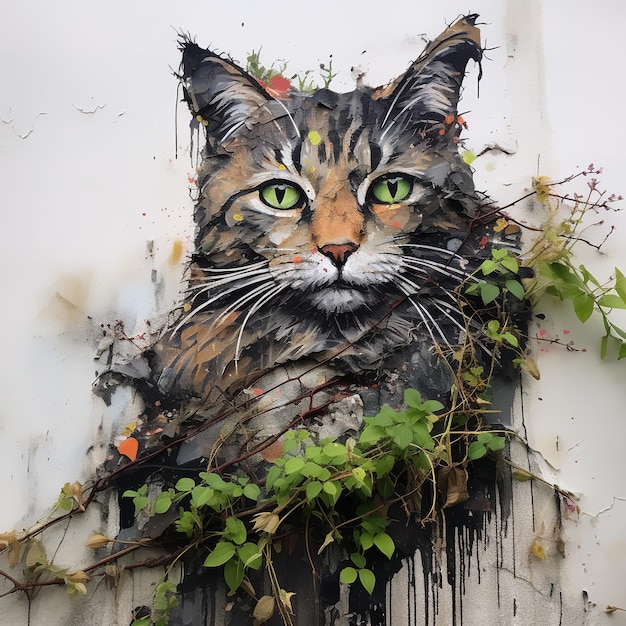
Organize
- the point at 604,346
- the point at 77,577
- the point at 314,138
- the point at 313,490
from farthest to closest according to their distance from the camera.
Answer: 1. the point at 314,138
2. the point at 604,346
3. the point at 77,577
4. the point at 313,490

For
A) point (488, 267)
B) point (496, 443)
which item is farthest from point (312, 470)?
point (488, 267)

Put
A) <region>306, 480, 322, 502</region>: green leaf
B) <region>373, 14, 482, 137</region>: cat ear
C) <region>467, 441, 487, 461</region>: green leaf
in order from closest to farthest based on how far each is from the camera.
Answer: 1. <region>306, 480, 322, 502</region>: green leaf
2. <region>467, 441, 487, 461</region>: green leaf
3. <region>373, 14, 482, 137</region>: cat ear

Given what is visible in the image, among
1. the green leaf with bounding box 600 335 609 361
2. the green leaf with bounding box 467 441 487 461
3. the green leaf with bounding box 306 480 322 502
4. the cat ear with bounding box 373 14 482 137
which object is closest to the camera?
the green leaf with bounding box 306 480 322 502

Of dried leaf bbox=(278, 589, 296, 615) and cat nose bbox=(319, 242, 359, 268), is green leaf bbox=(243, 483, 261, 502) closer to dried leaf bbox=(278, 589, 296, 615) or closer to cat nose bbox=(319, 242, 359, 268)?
dried leaf bbox=(278, 589, 296, 615)

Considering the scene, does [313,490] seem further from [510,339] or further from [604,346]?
[604,346]

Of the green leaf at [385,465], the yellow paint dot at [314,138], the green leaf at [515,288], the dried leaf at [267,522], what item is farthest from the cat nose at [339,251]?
the dried leaf at [267,522]

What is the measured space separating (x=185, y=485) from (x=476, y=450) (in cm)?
76

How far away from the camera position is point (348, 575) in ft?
4.16

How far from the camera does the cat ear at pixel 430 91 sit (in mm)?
1517

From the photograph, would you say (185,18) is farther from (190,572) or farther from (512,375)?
(190,572)

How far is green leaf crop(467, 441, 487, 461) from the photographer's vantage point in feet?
4.27

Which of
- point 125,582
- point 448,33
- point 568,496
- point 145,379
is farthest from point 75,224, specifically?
point 568,496

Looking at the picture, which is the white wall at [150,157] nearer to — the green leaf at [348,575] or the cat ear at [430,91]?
the cat ear at [430,91]

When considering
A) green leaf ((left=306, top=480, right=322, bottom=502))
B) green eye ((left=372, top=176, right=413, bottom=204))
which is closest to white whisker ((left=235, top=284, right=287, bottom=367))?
green eye ((left=372, top=176, right=413, bottom=204))
